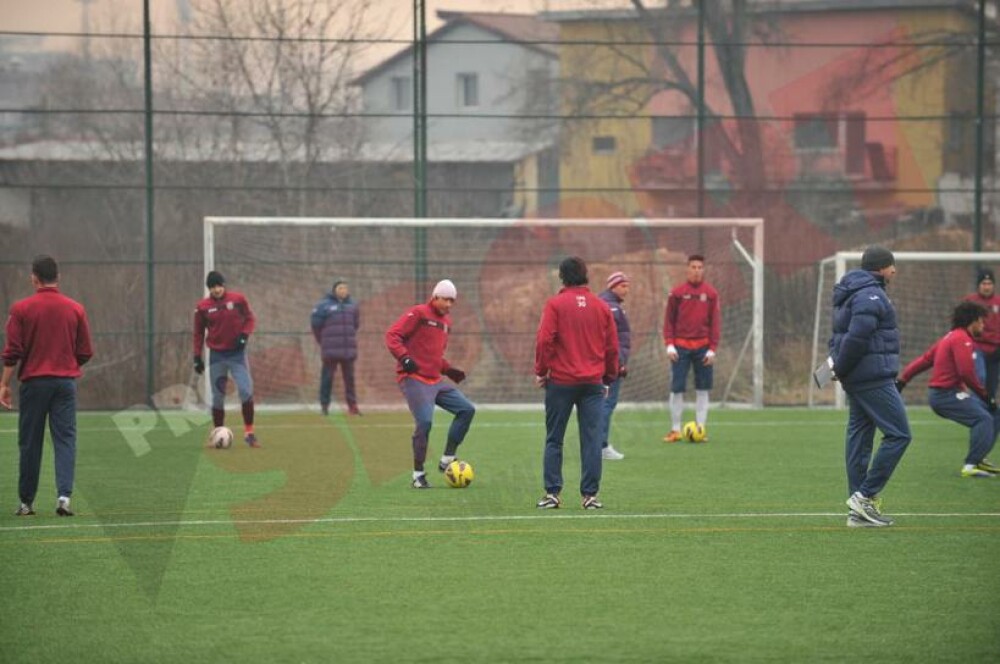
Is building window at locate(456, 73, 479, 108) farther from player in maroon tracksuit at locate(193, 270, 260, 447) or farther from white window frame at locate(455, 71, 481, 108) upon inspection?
player in maroon tracksuit at locate(193, 270, 260, 447)

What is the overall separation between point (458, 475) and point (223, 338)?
16.2 feet

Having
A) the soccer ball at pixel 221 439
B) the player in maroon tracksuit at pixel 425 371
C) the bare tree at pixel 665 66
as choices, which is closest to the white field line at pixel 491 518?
the player in maroon tracksuit at pixel 425 371

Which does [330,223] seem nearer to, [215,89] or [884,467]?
[215,89]

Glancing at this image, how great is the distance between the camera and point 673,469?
14844mm

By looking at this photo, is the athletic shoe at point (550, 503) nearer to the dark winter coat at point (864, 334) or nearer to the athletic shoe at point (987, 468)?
the dark winter coat at point (864, 334)

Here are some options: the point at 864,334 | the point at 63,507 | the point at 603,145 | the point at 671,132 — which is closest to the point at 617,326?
the point at 864,334

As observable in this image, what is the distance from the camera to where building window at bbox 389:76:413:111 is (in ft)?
88.4

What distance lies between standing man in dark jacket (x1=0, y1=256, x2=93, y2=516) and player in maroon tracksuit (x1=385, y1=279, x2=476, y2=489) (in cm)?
297

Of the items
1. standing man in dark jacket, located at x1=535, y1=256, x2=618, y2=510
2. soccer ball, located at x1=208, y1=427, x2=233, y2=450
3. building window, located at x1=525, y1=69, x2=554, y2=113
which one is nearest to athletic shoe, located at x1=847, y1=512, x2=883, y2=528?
standing man in dark jacket, located at x1=535, y1=256, x2=618, y2=510

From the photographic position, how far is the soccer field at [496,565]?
7.31 m

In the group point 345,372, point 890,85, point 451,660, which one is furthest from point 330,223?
point 451,660

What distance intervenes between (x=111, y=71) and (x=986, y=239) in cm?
1939

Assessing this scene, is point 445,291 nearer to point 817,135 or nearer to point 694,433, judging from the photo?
point 694,433

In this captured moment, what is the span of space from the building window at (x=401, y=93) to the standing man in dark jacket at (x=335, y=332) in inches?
239
